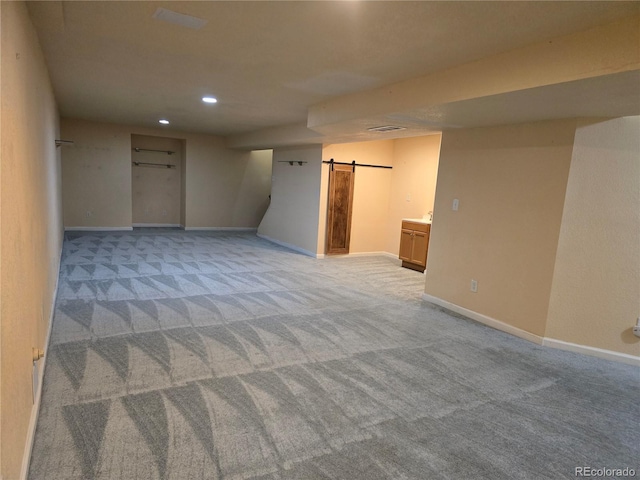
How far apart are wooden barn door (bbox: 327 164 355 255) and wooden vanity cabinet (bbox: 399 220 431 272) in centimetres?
111

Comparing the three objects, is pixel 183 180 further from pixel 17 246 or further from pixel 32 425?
pixel 32 425

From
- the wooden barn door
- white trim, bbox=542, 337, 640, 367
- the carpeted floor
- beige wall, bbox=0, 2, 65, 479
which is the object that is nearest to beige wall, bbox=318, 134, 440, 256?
the wooden barn door

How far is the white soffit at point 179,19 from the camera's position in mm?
2316

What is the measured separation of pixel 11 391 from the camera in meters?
1.52

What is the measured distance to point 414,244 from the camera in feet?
21.1

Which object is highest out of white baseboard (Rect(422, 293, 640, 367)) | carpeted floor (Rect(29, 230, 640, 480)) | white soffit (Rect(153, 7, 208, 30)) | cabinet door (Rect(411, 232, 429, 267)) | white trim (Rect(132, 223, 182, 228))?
white soffit (Rect(153, 7, 208, 30))

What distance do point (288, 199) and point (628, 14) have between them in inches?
253

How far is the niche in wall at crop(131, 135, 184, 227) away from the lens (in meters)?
9.27

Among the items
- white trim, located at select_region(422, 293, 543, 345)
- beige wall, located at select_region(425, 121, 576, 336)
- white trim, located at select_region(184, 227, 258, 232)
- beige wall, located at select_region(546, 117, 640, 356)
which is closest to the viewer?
beige wall, located at select_region(546, 117, 640, 356)

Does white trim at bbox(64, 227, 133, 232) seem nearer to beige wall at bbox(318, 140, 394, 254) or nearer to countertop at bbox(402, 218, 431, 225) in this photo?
beige wall at bbox(318, 140, 394, 254)

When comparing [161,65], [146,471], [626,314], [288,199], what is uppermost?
[161,65]

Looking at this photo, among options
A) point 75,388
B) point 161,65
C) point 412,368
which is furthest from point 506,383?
point 161,65

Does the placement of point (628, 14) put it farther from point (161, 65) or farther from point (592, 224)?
point (161, 65)

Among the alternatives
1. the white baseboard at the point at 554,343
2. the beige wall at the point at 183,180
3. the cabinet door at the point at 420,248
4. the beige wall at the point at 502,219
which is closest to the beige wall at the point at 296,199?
the beige wall at the point at 183,180
